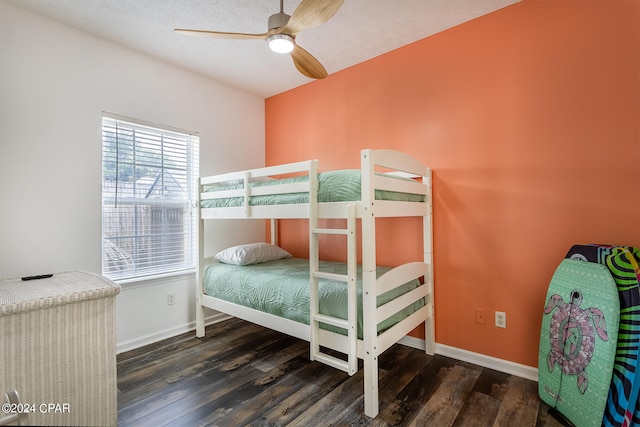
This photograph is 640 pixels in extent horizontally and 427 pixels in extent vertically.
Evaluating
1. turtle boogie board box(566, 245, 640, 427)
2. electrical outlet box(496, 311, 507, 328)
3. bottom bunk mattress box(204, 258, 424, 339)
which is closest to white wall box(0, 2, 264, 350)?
bottom bunk mattress box(204, 258, 424, 339)

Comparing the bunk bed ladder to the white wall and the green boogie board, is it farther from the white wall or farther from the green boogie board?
the white wall

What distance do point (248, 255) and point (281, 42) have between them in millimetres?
1779

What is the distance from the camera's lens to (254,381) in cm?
203

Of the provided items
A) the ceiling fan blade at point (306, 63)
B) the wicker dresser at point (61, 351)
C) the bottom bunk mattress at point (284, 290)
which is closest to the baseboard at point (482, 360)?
the bottom bunk mattress at point (284, 290)

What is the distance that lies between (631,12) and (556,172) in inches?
37.2

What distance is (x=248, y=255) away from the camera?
275cm

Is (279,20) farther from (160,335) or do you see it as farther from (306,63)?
(160,335)

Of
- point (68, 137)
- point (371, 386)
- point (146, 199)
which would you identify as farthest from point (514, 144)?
point (68, 137)

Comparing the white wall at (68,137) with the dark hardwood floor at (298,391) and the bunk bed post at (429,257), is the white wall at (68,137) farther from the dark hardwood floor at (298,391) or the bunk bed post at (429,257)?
the bunk bed post at (429,257)

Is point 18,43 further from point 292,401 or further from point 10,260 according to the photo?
point 292,401

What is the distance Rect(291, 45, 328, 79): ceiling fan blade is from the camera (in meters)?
1.83

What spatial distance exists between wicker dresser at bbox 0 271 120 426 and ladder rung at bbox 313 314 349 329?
1.08 m

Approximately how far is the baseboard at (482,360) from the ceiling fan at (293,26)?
230 cm

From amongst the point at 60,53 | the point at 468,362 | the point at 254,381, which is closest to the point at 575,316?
the point at 468,362
